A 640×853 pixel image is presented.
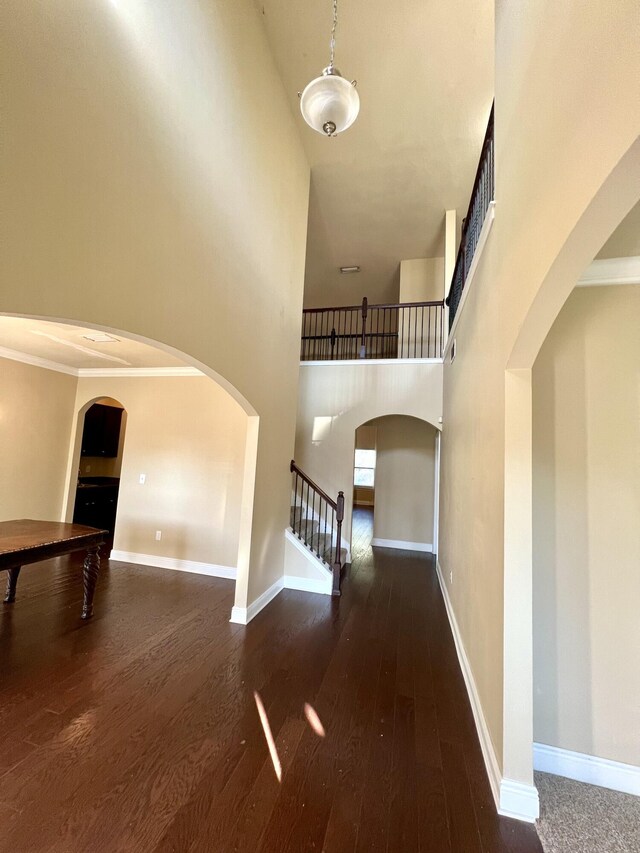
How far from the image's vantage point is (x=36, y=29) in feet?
4.33

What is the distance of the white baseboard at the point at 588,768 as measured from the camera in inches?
69.3

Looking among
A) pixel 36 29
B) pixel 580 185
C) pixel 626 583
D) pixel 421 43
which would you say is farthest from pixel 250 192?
pixel 626 583

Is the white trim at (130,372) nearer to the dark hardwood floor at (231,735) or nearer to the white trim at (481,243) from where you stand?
the dark hardwood floor at (231,735)

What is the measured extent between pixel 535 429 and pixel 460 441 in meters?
1.32

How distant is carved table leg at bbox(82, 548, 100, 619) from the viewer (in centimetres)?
318

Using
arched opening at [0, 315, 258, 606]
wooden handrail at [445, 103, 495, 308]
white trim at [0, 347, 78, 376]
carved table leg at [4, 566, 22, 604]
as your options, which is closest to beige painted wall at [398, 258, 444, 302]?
wooden handrail at [445, 103, 495, 308]

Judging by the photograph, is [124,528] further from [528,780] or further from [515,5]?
[515,5]

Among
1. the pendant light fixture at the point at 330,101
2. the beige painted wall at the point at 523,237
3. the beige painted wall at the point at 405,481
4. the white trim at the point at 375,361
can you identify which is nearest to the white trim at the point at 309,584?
the beige painted wall at the point at 523,237

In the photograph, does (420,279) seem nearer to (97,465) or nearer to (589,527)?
(589,527)

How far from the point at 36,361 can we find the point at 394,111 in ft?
18.4

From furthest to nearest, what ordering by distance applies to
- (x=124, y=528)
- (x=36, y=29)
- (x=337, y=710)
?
(x=124, y=528) → (x=337, y=710) → (x=36, y=29)

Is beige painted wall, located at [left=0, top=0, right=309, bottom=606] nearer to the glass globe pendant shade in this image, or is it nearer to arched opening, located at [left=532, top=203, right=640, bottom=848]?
the glass globe pendant shade

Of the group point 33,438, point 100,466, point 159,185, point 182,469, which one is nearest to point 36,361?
point 33,438

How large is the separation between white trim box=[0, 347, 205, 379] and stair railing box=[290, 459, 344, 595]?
6.88 ft
